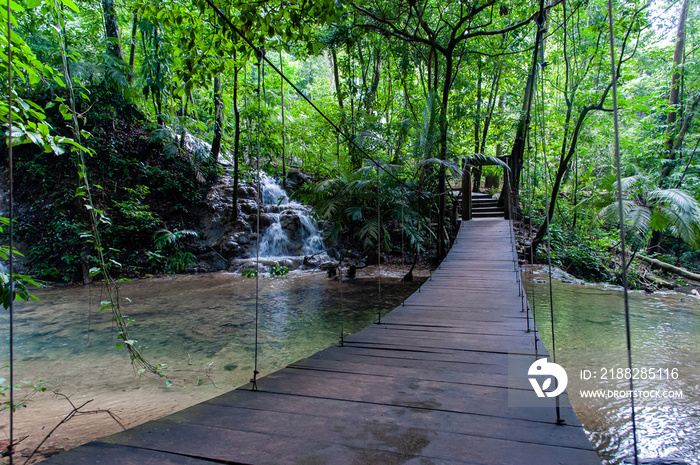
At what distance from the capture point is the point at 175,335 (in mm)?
3375

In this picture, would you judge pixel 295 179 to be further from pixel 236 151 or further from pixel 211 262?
pixel 211 262

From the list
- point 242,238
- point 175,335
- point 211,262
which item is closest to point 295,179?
point 242,238

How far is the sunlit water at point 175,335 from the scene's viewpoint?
2.21 metres

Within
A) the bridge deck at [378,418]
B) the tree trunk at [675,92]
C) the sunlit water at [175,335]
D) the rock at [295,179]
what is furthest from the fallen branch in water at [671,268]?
the rock at [295,179]

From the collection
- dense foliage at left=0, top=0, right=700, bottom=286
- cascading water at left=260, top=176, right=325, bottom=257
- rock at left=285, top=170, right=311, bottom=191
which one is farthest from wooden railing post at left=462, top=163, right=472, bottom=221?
rock at left=285, top=170, right=311, bottom=191

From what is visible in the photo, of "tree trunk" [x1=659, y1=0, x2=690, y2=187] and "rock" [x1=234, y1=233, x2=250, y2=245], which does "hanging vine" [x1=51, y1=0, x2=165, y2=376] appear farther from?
"tree trunk" [x1=659, y1=0, x2=690, y2=187]

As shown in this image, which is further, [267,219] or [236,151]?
[267,219]

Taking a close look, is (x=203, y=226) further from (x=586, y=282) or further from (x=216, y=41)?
(x=586, y=282)

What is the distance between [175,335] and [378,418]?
9.00 feet

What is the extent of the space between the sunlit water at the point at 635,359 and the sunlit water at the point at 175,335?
1.47m

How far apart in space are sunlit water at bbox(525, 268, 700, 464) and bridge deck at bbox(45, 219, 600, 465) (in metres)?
0.50

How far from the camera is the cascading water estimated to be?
7.10 meters

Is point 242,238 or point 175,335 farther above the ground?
point 242,238

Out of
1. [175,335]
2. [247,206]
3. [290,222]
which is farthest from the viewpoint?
[247,206]
